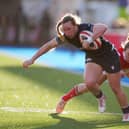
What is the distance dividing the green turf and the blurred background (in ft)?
53.4

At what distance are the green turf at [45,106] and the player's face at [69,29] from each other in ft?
4.04

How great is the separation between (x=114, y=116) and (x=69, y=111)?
2.60 ft

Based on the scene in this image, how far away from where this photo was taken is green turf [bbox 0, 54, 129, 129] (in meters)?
8.33

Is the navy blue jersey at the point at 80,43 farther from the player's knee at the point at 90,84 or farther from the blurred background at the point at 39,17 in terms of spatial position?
the blurred background at the point at 39,17

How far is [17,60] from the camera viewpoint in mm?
21172

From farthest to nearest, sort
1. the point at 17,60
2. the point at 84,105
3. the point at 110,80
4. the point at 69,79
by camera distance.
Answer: the point at 17,60, the point at 69,79, the point at 84,105, the point at 110,80

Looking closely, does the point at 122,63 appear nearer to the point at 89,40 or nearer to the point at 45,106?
the point at 89,40

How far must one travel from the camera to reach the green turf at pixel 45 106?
8328 mm

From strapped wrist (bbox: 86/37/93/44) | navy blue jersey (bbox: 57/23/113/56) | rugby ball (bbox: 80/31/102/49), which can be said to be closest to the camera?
strapped wrist (bbox: 86/37/93/44)

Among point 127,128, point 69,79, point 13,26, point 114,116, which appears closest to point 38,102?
point 114,116

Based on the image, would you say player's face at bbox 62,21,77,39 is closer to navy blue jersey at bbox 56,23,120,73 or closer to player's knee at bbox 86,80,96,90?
navy blue jersey at bbox 56,23,120,73

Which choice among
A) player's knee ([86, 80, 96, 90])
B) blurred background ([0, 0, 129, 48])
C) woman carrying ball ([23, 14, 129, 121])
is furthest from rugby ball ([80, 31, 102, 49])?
blurred background ([0, 0, 129, 48])

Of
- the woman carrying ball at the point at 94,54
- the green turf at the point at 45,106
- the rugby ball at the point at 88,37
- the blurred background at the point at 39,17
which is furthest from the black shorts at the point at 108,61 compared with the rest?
the blurred background at the point at 39,17

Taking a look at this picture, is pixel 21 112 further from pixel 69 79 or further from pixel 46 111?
pixel 69 79
